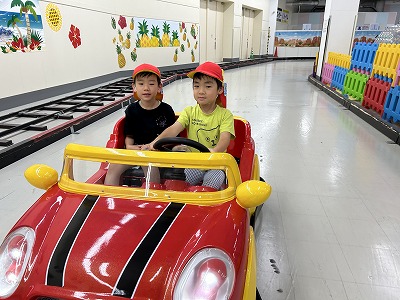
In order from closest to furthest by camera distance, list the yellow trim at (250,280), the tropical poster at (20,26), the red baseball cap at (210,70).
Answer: the yellow trim at (250,280), the red baseball cap at (210,70), the tropical poster at (20,26)

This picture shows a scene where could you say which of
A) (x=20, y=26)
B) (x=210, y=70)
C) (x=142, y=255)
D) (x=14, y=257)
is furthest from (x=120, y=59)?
(x=142, y=255)

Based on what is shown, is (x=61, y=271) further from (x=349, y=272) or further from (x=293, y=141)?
(x=293, y=141)

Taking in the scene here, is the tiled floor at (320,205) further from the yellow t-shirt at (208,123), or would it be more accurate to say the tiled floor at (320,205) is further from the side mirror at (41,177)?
the side mirror at (41,177)

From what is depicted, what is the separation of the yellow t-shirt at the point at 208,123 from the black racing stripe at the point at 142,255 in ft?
2.53

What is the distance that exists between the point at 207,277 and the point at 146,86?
1.24 metres

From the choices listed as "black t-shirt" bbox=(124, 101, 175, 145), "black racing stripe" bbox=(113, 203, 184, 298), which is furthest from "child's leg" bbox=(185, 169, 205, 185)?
"black t-shirt" bbox=(124, 101, 175, 145)

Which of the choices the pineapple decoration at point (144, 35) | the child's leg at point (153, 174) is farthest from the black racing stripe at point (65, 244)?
the pineapple decoration at point (144, 35)

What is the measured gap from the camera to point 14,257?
1074 millimetres

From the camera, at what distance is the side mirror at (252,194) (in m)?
1.17

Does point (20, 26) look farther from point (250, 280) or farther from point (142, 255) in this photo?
point (250, 280)

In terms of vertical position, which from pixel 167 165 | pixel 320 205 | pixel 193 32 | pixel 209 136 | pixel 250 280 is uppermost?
pixel 193 32

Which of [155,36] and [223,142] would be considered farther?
[155,36]

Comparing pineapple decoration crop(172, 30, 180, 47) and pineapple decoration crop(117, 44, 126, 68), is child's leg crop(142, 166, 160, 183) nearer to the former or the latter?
pineapple decoration crop(117, 44, 126, 68)

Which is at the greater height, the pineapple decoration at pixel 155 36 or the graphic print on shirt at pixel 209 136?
the pineapple decoration at pixel 155 36
